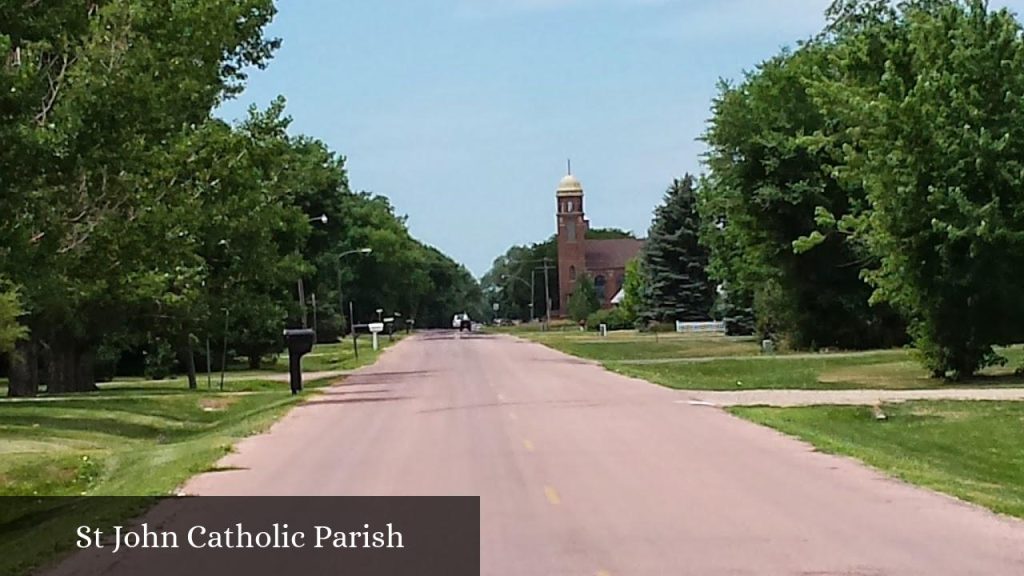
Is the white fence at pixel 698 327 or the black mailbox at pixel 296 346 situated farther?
the white fence at pixel 698 327

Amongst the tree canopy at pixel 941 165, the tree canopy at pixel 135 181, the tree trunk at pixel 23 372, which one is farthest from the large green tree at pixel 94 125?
the tree canopy at pixel 941 165

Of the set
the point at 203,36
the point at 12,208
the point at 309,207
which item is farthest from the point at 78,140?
the point at 309,207

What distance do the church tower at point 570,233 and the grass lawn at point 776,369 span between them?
11107cm

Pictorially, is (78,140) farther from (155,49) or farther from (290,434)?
(290,434)

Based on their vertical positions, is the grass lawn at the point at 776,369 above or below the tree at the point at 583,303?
below

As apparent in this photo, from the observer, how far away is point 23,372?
47.3 metres

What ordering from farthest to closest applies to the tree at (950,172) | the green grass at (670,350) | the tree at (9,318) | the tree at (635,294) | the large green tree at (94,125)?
1. the tree at (635,294)
2. the green grass at (670,350)
3. the tree at (950,172)
4. the tree at (9,318)
5. the large green tree at (94,125)

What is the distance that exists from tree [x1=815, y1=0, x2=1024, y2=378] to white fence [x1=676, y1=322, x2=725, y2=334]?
203 ft

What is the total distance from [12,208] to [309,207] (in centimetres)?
5207

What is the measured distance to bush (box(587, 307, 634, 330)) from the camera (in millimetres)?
133875

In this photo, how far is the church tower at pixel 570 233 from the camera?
182 m

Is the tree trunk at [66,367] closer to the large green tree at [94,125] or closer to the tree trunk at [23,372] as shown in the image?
the tree trunk at [23,372]

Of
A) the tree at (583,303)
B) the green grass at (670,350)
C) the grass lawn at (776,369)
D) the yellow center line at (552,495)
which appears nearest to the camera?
the yellow center line at (552,495)

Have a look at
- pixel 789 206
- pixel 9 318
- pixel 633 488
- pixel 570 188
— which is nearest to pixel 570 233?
pixel 570 188
